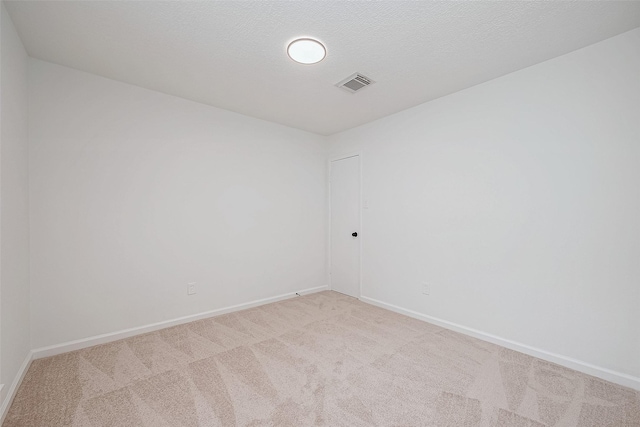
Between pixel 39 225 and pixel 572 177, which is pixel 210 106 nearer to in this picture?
pixel 39 225

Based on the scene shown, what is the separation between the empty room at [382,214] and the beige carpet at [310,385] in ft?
0.06

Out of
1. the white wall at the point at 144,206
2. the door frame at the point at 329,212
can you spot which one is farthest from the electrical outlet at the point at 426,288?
the white wall at the point at 144,206

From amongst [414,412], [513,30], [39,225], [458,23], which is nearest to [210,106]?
[39,225]

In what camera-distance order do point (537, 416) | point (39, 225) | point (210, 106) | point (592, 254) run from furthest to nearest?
point (210, 106)
point (39, 225)
point (592, 254)
point (537, 416)

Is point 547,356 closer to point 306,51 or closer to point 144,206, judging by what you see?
point 306,51

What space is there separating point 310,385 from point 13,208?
8.17ft

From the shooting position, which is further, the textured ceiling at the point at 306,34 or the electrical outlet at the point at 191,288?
the electrical outlet at the point at 191,288

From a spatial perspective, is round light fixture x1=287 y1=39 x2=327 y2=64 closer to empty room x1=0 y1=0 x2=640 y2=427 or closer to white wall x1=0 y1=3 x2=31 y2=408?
empty room x1=0 y1=0 x2=640 y2=427

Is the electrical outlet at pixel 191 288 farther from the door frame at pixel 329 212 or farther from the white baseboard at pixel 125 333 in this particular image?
the door frame at pixel 329 212

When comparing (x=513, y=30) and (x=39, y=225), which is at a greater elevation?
(x=513, y=30)

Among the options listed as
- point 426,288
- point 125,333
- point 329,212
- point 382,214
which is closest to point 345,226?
point 329,212

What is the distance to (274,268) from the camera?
3.86 meters

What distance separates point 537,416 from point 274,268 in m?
3.02

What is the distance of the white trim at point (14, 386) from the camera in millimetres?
1632
